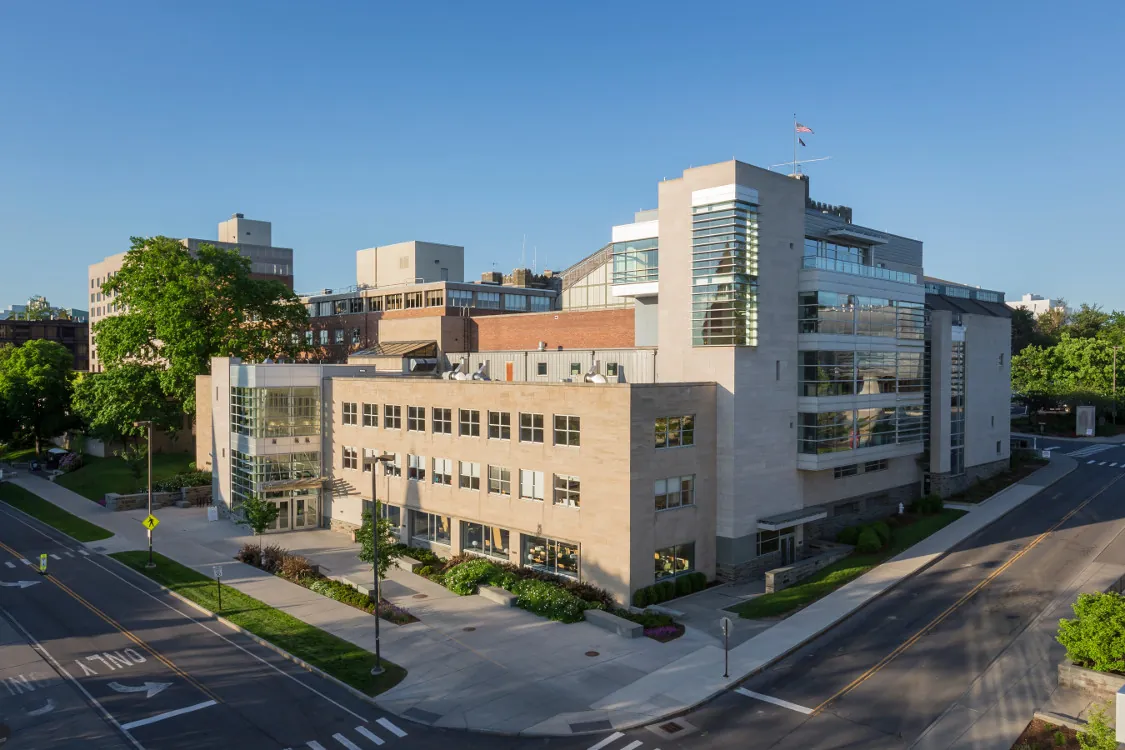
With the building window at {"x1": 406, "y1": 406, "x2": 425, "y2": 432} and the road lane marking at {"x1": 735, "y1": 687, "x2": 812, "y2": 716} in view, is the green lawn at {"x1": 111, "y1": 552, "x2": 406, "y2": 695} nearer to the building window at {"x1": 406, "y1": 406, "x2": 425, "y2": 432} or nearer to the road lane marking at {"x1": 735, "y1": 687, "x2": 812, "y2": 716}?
the road lane marking at {"x1": 735, "y1": 687, "x2": 812, "y2": 716}

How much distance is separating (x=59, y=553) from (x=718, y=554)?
37.5 metres

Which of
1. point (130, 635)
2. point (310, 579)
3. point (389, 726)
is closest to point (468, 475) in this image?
point (310, 579)

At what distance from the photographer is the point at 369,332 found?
7975cm

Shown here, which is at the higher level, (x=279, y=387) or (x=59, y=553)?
(x=279, y=387)

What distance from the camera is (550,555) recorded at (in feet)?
119

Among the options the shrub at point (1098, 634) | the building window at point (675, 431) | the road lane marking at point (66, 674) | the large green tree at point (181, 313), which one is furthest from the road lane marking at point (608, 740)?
the large green tree at point (181, 313)

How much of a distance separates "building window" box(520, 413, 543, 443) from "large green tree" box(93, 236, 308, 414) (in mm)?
39119

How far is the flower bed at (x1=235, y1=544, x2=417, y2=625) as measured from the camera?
31975 mm

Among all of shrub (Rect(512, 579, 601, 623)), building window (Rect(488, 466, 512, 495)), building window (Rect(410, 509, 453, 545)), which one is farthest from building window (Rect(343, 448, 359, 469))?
shrub (Rect(512, 579, 601, 623))

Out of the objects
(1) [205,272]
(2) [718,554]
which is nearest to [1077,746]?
(2) [718,554]

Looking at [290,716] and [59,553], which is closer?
[290,716]

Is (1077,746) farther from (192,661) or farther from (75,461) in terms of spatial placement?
(75,461)

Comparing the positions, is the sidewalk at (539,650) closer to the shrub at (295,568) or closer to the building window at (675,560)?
the shrub at (295,568)

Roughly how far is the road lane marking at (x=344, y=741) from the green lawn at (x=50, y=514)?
33.8m
